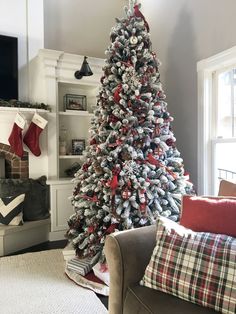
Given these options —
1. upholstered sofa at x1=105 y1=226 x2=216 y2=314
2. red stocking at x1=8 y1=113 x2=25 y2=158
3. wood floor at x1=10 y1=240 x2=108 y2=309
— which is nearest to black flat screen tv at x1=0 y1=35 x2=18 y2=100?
red stocking at x1=8 y1=113 x2=25 y2=158

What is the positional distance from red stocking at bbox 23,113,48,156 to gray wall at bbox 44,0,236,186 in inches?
44.7

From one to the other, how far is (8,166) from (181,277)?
283 centimetres

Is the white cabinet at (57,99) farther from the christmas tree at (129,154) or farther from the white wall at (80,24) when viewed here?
the christmas tree at (129,154)

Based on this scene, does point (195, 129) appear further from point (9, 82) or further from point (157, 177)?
point (9, 82)

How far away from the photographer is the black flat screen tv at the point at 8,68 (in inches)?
131

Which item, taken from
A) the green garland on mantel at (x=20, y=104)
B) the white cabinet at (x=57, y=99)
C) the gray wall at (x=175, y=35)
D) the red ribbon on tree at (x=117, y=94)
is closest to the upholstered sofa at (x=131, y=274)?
the red ribbon on tree at (x=117, y=94)

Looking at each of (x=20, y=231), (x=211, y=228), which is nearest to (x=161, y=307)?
(x=211, y=228)

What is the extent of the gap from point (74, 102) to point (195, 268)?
9.85 ft

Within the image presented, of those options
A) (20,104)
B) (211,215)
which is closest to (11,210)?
(20,104)

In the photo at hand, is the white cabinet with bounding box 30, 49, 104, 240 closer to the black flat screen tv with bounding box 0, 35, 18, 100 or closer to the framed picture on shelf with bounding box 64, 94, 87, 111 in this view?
the framed picture on shelf with bounding box 64, 94, 87, 111

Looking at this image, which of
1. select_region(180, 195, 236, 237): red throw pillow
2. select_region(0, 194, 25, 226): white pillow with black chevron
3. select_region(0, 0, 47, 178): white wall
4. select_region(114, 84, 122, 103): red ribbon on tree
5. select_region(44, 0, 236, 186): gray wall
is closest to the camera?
select_region(180, 195, 236, 237): red throw pillow

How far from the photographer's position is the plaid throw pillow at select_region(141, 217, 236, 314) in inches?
45.9

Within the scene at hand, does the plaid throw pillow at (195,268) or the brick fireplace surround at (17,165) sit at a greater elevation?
the brick fireplace surround at (17,165)

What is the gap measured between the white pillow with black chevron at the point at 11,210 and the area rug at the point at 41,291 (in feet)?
1.35
